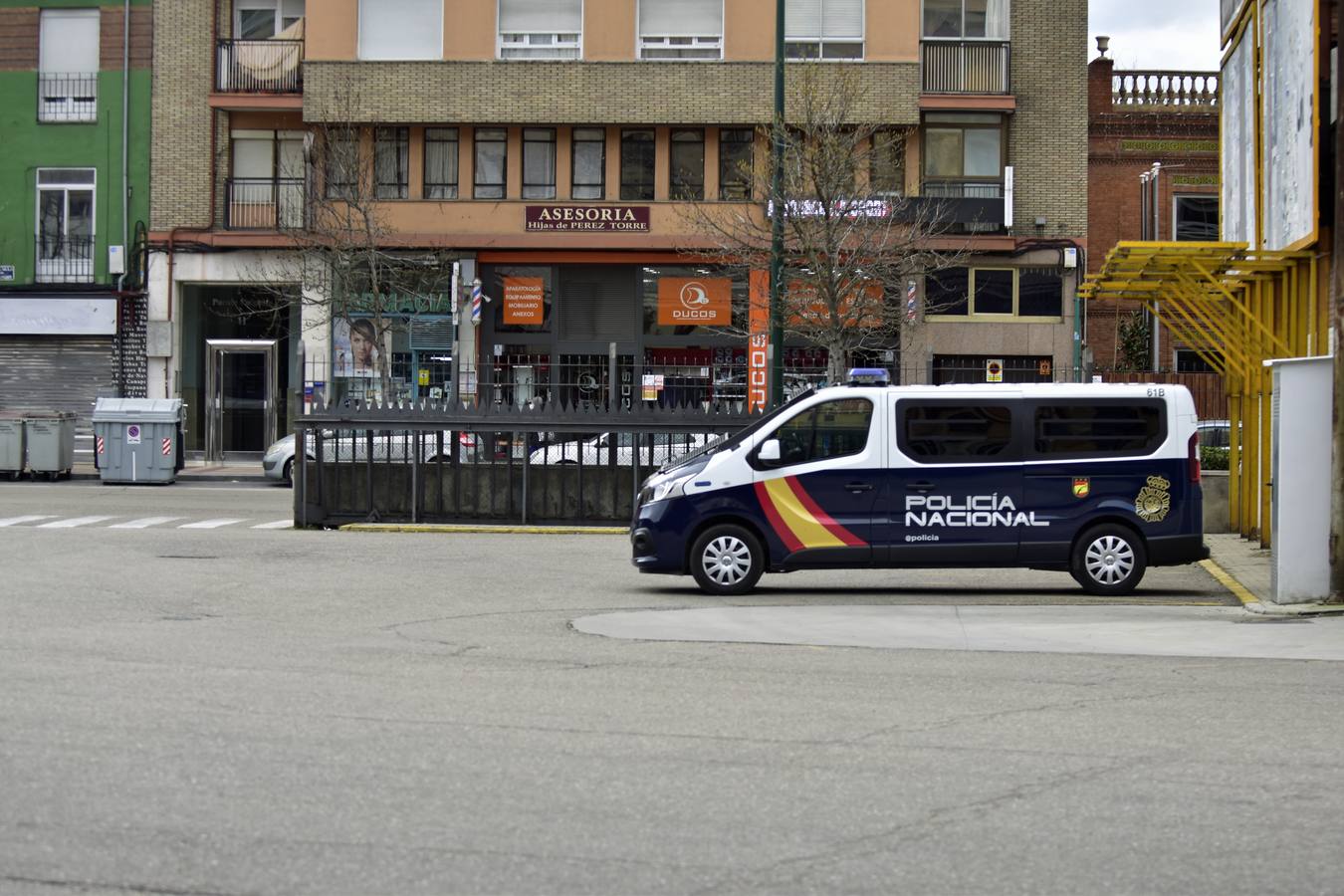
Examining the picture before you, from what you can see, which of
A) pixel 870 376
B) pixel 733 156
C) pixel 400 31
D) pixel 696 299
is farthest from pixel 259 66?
pixel 870 376

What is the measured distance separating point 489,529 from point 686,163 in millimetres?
17850

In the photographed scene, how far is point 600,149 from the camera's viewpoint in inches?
1538

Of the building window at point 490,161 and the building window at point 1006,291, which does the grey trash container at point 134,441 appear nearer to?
the building window at point 490,161

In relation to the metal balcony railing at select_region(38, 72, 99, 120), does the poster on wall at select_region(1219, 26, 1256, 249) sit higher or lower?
lower

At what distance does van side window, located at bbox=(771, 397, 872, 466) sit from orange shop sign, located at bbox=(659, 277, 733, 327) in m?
23.2

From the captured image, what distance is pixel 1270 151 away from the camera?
19000 millimetres

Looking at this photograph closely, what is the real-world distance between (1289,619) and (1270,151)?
23.5 ft

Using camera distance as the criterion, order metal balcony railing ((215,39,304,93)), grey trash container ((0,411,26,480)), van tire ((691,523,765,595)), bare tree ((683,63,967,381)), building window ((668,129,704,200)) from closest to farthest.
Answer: van tire ((691,523,765,595)), bare tree ((683,63,967,381)), grey trash container ((0,411,26,480)), building window ((668,129,704,200)), metal balcony railing ((215,39,304,93))

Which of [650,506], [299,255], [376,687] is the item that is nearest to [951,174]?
[299,255]

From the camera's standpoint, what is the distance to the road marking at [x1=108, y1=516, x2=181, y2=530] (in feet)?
74.9

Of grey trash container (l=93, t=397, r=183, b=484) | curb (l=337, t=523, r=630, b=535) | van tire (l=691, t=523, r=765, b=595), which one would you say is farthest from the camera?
grey trash container (l=93, t=397, r=183, b=484)

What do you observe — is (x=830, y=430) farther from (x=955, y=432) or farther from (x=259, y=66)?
(x=259, y=66)

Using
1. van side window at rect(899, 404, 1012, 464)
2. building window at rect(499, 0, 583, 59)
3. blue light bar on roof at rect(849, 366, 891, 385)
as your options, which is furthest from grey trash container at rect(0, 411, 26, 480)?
van side window at rect(899, 404, 1012, 464)

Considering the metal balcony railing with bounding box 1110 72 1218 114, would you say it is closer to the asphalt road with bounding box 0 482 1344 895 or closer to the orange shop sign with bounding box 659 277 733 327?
the orange shop sign with bounding box 659 277 733 327
